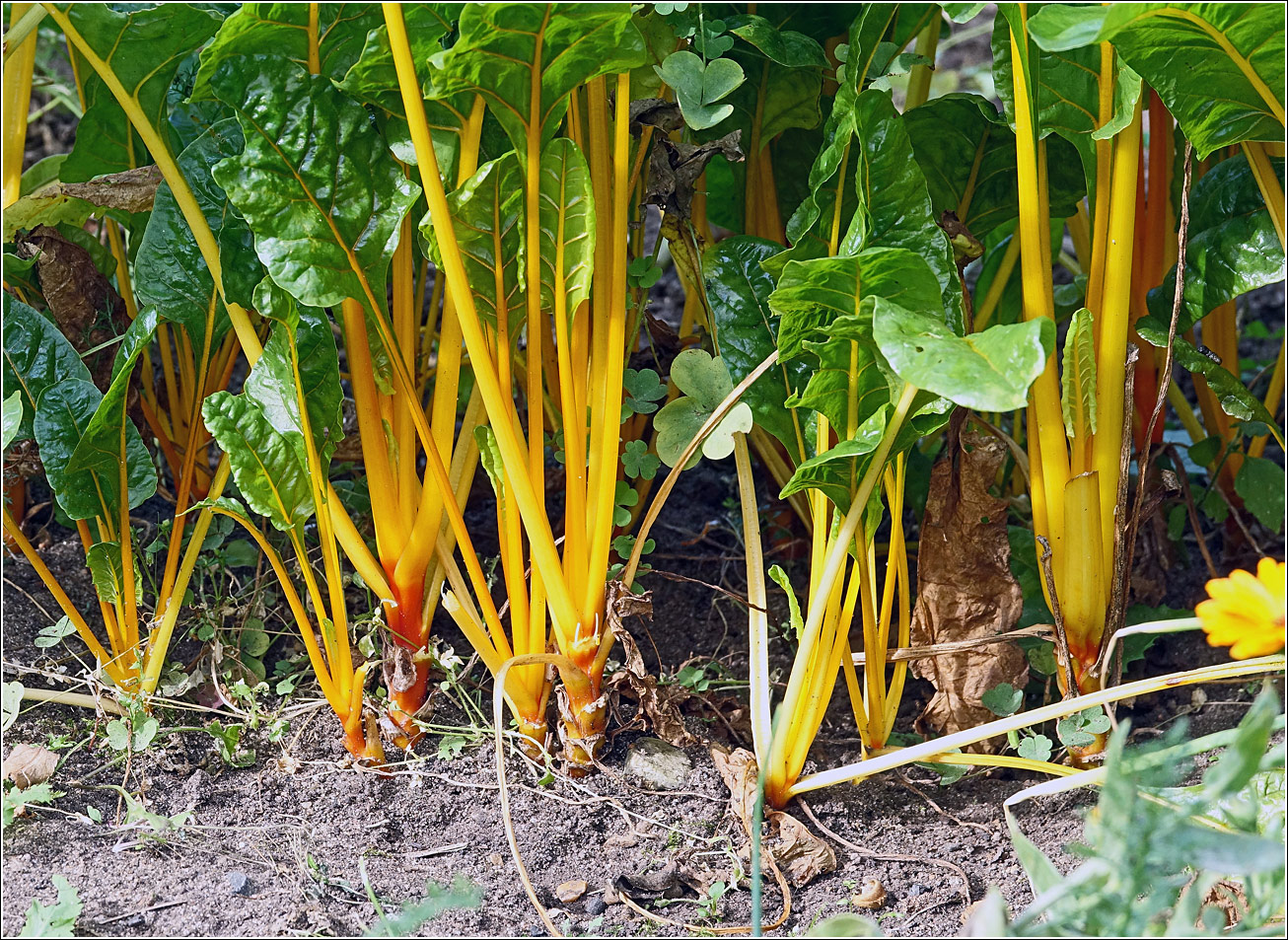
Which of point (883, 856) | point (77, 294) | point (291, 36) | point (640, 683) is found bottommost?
point (883, 856)

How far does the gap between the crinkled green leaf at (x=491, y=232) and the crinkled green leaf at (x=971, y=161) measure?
41cm

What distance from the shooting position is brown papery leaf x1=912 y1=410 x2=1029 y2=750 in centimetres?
104

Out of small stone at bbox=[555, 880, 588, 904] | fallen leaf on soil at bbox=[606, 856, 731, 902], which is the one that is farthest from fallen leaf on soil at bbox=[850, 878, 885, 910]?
small stone at bbox=[555, 880, 588, 904]

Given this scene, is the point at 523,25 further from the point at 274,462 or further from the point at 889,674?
the point at 889,674

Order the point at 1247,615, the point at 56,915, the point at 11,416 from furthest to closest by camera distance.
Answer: the point at 11,416, the point at 56,915, the point at 1247,615

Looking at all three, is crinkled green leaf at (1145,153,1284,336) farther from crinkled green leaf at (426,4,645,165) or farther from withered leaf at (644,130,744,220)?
crinkled green leaf at (426,4,645,165)

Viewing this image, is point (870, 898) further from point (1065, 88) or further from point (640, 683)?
point (1065, 88)

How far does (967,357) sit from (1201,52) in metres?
0.36

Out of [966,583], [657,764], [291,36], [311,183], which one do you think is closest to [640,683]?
[657,764]

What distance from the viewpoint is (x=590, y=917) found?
2.91 feet

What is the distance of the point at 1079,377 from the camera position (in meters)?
0.93

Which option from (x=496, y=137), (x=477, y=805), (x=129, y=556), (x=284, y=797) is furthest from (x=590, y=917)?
(x=496, y=137)

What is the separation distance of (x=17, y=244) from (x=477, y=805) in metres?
0.77

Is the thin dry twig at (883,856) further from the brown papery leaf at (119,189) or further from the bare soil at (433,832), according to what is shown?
the brown papery leaf at (119,189)
